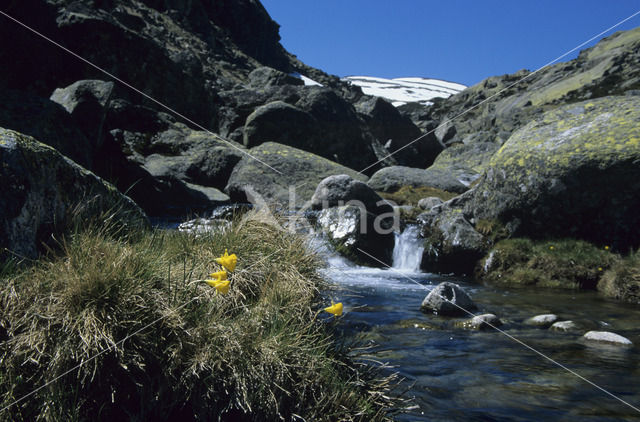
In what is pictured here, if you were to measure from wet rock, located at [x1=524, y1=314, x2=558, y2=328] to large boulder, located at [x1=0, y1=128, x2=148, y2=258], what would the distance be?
5.47 m

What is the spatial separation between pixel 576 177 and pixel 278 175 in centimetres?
1012

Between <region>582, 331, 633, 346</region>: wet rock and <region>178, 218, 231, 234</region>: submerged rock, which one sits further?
<region>582, 331, 633, 346</region>: wet rock

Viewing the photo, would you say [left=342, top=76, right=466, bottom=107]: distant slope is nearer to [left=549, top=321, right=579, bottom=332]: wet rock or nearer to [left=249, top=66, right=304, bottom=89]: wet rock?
[left=249, top=66, right=304, bottom=89]: wet rock

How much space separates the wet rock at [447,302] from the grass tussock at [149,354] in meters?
3.90

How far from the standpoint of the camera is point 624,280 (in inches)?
305

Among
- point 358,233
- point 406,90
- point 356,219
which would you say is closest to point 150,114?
point 356,219

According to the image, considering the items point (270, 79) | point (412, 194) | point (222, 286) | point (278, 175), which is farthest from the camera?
point (270, 79)

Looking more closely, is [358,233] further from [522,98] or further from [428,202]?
[522,98]

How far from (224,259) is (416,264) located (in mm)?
9253

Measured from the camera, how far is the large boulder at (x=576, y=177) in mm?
8898

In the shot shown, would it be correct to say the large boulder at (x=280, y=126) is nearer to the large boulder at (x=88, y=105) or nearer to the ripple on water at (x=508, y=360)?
the large boulder at (x=88, y=105)

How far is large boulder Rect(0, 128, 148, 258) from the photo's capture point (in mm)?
3307

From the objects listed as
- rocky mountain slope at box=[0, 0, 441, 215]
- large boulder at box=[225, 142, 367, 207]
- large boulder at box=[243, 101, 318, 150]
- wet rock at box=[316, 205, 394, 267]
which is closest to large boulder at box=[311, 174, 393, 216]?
wet rock at box=[316, 205, 394, 267]

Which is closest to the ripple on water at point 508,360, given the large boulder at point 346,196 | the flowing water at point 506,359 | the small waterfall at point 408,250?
the flowing water at point 506,359
